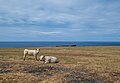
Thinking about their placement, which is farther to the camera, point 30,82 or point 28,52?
point 28,52

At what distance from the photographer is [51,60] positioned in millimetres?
23984

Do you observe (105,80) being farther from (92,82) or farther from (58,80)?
(58,80)

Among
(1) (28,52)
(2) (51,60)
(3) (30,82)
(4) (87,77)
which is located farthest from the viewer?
(1) (28,52)

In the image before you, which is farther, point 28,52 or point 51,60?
point 28,52

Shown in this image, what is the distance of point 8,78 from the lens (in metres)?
14.3

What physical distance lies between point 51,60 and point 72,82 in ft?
34.4

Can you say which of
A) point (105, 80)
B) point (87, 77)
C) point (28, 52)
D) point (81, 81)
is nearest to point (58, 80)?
point (81, 81)

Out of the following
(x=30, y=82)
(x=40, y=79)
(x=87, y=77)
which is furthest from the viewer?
(x=87, y=77)

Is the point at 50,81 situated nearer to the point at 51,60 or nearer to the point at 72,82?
the point at 72,82

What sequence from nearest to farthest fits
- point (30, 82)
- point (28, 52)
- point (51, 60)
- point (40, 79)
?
point (30, 82), point (40, 79), point (51, 60), point (28, 52)

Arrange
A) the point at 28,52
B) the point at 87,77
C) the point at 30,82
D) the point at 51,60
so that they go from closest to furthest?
1. the point at 30,82
2. the point at 87,77
3. the point at 51,60
4. the point at 28,52

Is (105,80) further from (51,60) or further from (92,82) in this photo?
(51,60)

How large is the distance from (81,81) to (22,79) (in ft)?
15.4

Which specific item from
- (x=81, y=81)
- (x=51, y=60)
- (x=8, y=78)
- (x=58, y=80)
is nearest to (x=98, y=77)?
(x=81, y=81)
